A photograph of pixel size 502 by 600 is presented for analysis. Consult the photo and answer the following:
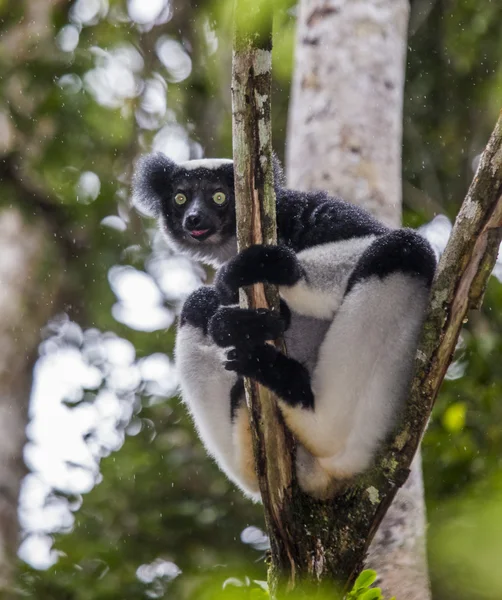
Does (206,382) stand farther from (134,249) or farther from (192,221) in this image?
(134,249)

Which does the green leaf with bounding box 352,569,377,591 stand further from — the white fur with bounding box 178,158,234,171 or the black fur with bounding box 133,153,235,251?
the white fur with bounding box 178,158,234,171

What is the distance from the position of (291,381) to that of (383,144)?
98.0 inches

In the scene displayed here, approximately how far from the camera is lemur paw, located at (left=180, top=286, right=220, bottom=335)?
319 cm

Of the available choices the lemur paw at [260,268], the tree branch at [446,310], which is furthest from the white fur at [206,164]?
the tree branch at [446,310]

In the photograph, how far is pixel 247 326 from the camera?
2.58m

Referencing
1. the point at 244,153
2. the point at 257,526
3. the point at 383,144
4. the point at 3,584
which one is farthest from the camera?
the point at 257,526

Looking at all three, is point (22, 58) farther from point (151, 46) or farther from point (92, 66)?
point (151, 46)

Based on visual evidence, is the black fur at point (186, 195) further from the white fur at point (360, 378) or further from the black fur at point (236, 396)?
the white fur at point (360, 378)

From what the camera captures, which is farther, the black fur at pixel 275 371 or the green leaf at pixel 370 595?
the black fur at pixel 275 371

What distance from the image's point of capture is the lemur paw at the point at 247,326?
2574 millimetres

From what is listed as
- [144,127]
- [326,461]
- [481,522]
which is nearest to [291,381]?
[326,461]

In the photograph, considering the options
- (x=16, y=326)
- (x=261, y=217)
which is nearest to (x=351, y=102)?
(x=261, y=217)

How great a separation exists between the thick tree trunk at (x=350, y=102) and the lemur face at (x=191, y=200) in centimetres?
86

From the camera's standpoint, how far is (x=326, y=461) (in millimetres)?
2850
